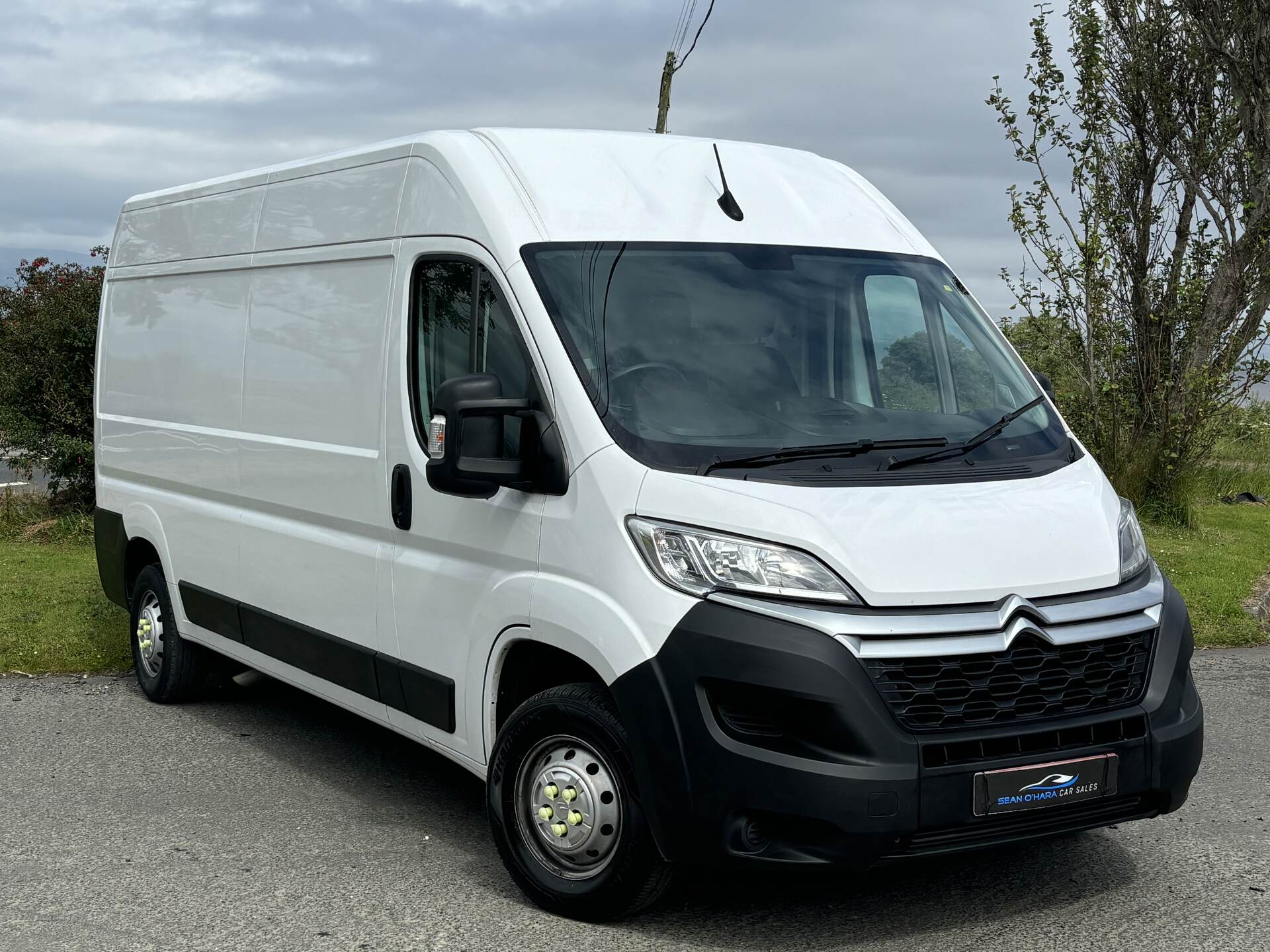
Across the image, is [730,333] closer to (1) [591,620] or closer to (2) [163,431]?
(1) [591,620]

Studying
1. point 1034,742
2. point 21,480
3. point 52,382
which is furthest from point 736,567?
point 21,480

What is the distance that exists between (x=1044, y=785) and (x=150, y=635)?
5224mm

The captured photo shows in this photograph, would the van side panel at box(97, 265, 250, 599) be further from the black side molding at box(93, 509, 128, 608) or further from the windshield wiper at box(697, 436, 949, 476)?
the windshield wiper at box(697, 436, 949, 476)

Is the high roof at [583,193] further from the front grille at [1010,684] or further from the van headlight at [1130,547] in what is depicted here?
the front grille at [1010,684]

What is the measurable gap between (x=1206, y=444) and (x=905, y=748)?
11354 mm

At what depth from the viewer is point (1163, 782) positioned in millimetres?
4258

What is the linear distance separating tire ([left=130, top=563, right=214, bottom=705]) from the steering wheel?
150 inches

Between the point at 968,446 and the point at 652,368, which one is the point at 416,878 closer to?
the point at 652,368

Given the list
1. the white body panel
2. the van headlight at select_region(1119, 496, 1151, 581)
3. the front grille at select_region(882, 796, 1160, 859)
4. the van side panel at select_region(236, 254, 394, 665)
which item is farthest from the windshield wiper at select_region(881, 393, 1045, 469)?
the van side panel at select_region(236, 254, 394, 665)

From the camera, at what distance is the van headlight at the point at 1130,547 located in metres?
4.41

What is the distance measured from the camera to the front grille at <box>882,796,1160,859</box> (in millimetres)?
4000

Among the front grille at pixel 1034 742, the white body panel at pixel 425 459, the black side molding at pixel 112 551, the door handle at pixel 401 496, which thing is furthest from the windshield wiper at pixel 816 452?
the black side molding at pixel 112 551

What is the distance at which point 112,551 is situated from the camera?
26.3ft

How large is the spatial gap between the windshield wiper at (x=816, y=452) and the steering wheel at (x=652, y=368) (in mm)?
412
